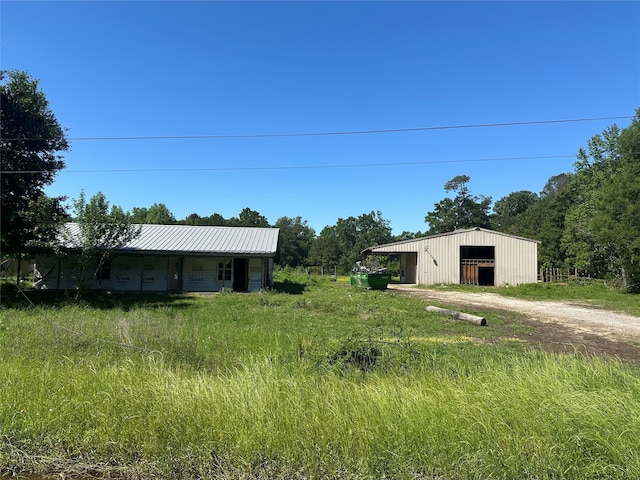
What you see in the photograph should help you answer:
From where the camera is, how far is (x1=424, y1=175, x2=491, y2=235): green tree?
72.1 meters

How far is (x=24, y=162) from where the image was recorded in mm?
16859

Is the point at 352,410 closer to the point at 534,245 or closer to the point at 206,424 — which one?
the point at 206,424

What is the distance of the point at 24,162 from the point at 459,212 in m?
69.4

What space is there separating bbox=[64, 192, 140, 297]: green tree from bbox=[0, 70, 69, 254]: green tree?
126cm

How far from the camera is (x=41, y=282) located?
2120 centimetres

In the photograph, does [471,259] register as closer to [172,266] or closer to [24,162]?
[172,266]

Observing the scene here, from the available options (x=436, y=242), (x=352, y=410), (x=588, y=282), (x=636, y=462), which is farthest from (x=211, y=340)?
(x=588, y=282)

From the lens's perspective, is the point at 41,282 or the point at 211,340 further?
the point at 41,282

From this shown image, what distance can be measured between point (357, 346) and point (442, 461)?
7.61 feet

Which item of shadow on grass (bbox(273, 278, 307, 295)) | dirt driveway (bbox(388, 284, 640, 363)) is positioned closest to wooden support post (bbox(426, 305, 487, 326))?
dirt driveway (bbox(388, 284, 640, 363))

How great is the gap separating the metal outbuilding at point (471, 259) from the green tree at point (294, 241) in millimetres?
30345

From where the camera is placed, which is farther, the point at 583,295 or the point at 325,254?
the point at 325,254

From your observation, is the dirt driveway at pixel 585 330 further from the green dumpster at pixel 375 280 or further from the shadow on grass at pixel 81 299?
the shadow on grass at pixel 81 299

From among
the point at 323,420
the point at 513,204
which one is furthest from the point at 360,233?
the point at 323,420
